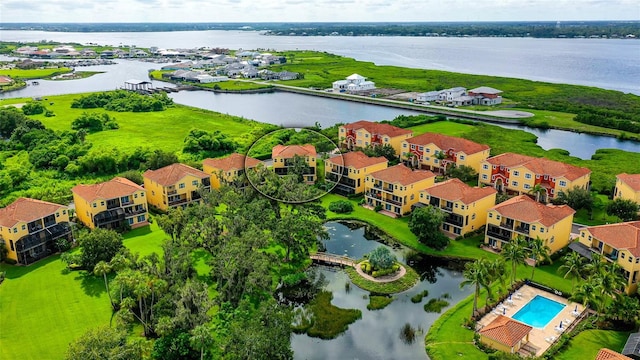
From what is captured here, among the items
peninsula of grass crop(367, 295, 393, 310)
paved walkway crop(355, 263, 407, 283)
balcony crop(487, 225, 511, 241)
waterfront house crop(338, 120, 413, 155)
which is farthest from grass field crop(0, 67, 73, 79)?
balcony crop(487, 225, 511, 241)

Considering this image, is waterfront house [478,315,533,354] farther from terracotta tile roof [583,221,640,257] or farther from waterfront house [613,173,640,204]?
waterfront house [613,173,640,204]

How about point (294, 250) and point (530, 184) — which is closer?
point (294, 250)

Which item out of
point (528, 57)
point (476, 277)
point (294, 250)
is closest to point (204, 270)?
point (294, 250)

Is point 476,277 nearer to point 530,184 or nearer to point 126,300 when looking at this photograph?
point 126,300

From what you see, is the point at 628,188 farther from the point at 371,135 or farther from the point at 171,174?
the point at 171,174

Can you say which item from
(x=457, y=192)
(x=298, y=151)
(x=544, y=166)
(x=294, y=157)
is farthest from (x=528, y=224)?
(x=298, y=151)

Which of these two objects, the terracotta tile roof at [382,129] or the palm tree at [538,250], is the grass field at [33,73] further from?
the palm tree at [538,250]
